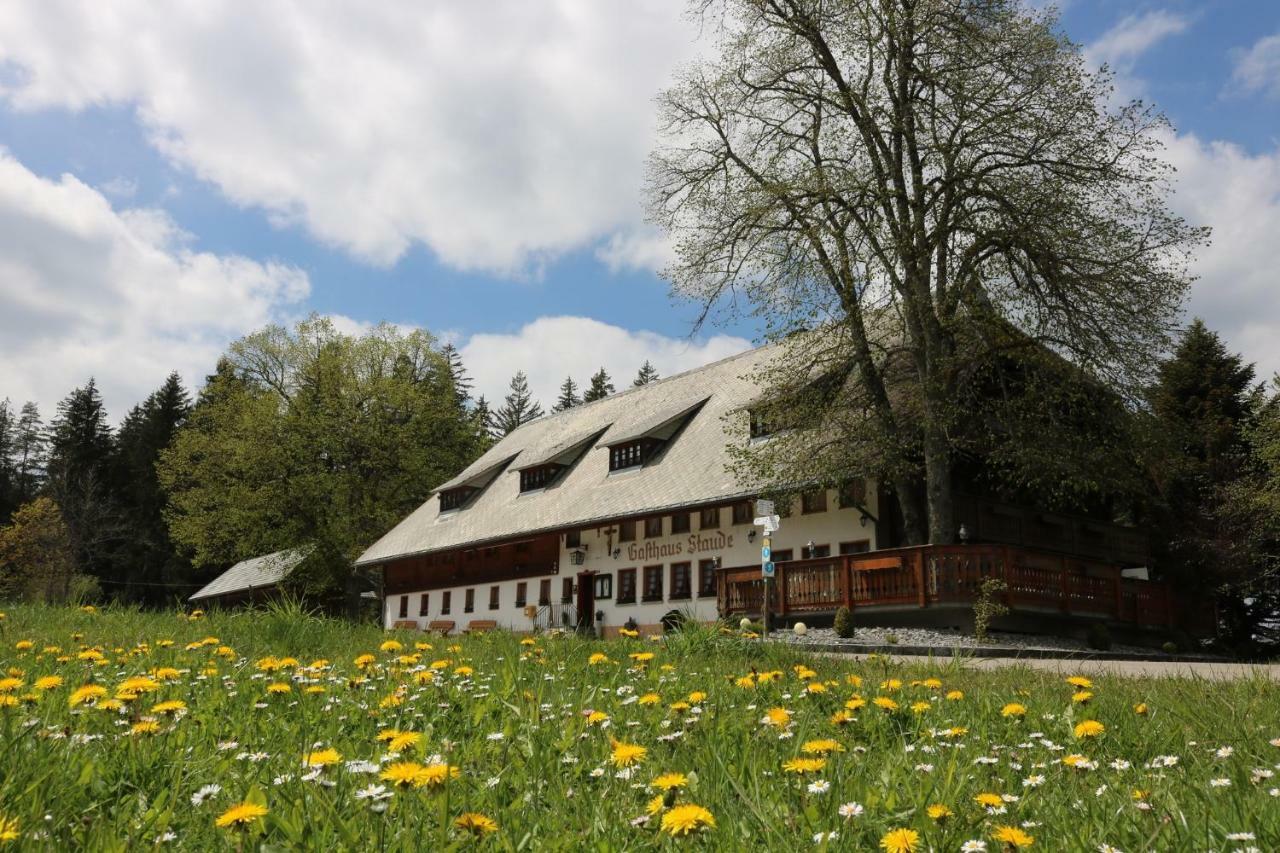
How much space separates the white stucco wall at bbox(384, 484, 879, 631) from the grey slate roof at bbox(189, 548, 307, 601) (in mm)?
15483

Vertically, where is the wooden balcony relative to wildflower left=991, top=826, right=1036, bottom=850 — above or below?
above

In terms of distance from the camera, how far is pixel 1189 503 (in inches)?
1278

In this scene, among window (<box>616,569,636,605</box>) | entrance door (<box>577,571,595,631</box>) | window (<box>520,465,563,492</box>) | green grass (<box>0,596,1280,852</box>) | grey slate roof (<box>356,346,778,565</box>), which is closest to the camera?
green grass (<box>0,596,1280,852</box>)

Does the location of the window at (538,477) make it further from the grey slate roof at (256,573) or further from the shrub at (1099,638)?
the shrub at (1099,638)

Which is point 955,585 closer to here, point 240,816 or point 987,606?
point 987,606

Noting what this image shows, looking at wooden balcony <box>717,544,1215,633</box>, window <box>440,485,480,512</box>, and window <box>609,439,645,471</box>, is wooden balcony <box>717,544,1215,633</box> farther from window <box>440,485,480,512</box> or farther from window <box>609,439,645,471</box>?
window <box>440,485,480,512</box>

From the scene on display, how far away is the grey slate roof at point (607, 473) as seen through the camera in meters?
30.8

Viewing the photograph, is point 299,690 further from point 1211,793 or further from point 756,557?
point 756,557

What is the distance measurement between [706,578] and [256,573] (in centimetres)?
4148

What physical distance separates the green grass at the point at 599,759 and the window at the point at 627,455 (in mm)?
27278

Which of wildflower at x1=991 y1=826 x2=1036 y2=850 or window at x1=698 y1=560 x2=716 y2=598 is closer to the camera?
wildflower at x1=991 y1=826 x2=1036 y2=850

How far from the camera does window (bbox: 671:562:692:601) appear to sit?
3092 centimetres

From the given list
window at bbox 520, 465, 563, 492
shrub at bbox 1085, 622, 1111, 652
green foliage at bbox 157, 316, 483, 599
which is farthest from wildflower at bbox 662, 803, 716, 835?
green foliage at bbox 157, 316, 483, 599

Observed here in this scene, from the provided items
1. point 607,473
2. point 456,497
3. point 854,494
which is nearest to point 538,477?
point 607,473
